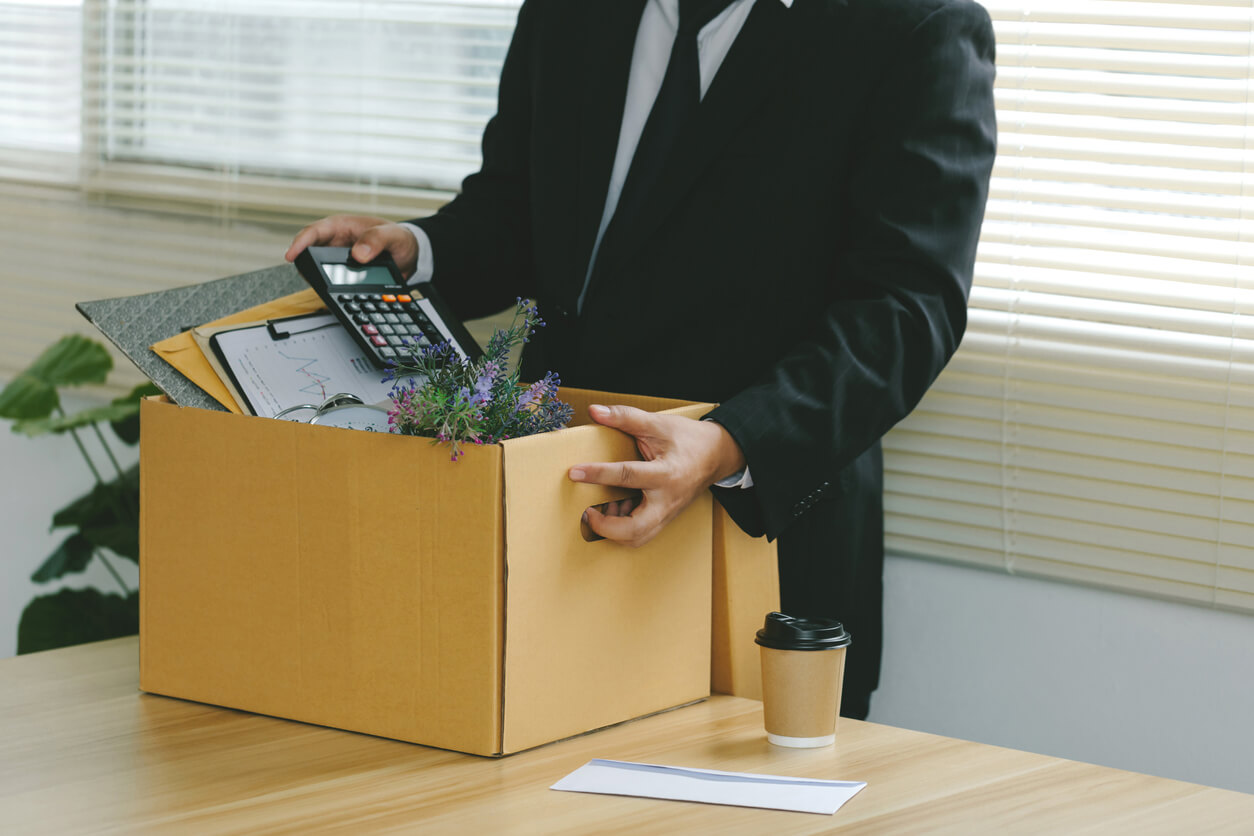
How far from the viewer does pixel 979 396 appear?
1376 millimetres

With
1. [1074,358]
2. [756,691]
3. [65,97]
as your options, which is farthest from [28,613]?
[1074,358]

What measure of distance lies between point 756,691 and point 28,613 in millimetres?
1351

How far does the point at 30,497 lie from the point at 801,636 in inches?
75.7

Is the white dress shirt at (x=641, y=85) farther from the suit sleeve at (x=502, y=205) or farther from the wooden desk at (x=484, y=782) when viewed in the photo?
the wooden desk at (x=484, y=782)

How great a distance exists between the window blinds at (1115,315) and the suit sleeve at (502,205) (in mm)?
516

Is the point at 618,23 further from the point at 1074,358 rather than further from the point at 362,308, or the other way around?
the point at 1074,358

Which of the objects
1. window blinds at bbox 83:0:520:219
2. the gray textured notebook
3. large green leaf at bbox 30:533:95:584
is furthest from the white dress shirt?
large green leaf at bbox 30:533:95:584

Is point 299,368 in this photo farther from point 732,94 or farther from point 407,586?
point 732,94

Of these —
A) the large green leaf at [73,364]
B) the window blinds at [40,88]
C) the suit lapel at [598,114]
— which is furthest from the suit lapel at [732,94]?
the window blinds at [40,88]

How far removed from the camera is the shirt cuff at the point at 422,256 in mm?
A: 1258

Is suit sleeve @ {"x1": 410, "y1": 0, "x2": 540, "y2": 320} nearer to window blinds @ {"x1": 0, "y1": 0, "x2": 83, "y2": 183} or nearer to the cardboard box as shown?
the cardboard box

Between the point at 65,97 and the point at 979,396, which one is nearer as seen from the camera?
the point at 979,396

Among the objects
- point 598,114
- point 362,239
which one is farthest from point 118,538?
point 598,114

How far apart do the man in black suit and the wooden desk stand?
0.18 meters
